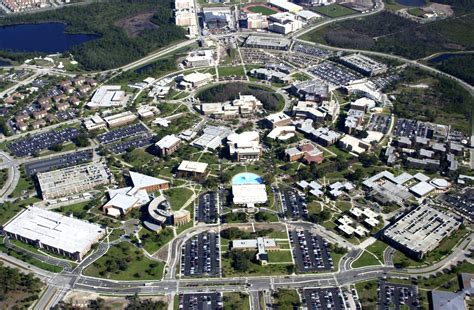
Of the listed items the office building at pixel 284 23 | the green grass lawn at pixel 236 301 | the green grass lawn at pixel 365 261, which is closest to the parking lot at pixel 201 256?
the green grass lawn at pixel 236 301

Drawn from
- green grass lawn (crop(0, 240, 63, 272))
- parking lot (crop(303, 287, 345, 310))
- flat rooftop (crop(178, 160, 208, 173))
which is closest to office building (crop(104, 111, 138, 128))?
flat rooftop (crop(178, 160, 208, 173))

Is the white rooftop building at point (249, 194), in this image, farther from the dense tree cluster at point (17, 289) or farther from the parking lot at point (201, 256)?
the dense tree cluster at point (17, 289)

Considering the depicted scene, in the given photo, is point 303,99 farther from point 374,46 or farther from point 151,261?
point 151,261

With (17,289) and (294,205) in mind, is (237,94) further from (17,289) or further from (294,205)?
(17,289)

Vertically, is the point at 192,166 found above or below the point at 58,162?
below

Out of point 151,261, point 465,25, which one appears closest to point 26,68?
point 151,261

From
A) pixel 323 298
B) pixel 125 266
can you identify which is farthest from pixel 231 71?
pixel 323 298
